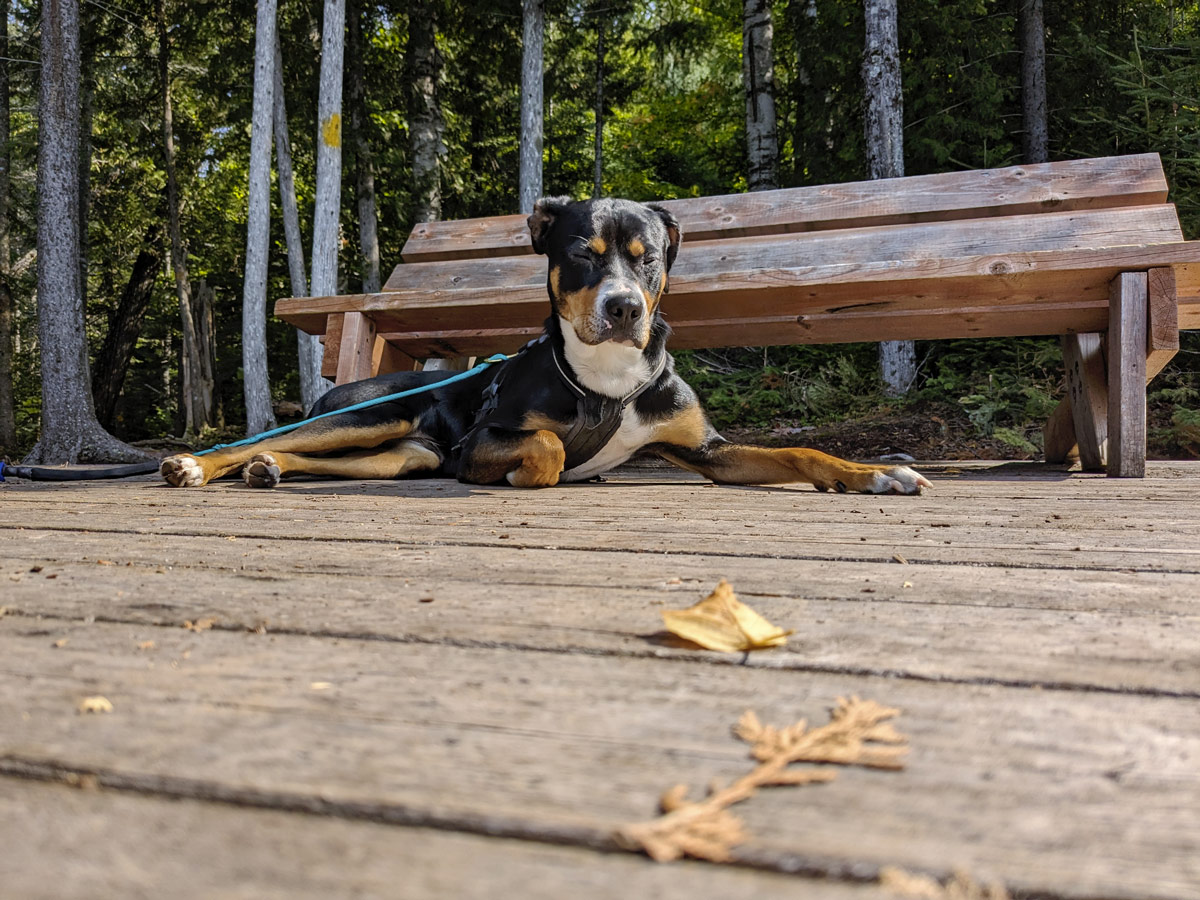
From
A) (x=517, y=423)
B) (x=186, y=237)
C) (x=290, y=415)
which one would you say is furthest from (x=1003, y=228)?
(x=186, y=237)

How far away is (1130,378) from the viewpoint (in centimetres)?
434

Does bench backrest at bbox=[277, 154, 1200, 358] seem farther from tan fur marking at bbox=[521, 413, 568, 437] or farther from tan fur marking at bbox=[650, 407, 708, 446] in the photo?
tan fur marking at bbox=[521, 413, 568, 437]

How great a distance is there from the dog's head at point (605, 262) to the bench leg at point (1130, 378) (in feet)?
7.44

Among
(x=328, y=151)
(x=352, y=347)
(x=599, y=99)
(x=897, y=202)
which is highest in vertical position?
(x=599, y=99)

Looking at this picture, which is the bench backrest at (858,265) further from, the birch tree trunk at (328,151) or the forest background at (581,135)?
the birch tree trunk at (328,151)

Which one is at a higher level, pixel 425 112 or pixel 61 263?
pixel 425 112

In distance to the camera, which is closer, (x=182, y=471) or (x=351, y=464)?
(x=182, y=471)

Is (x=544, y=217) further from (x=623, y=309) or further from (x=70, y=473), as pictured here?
(x=70, y=473)

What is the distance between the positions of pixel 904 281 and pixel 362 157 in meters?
13.7

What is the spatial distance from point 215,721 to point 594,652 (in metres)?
0.46

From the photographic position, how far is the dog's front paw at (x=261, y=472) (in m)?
4.09

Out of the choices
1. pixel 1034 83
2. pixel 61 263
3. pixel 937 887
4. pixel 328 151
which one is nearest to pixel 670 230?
pixel 937 887

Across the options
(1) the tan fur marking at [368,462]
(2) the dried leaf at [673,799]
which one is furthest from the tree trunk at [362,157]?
(2) the dried leaf at [673,799]

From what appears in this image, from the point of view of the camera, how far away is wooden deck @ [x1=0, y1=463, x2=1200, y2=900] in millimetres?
597
